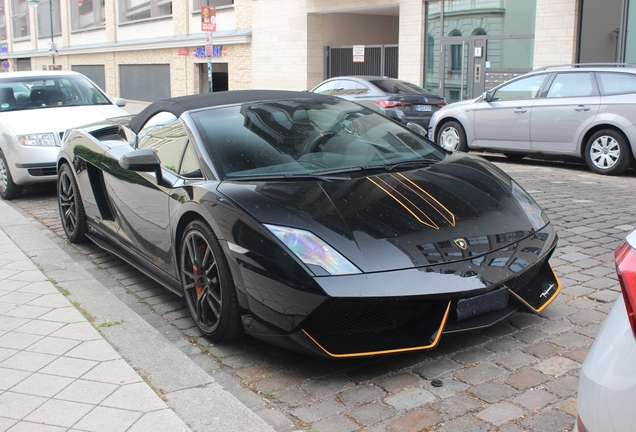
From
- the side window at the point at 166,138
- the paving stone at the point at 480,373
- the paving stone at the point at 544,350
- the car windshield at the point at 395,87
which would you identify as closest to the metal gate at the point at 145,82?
the car windshield at the point at 395,87

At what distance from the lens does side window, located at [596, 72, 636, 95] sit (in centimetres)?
998

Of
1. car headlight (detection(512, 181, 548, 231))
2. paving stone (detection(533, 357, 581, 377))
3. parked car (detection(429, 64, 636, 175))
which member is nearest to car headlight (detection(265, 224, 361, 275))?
paving stone (detection(533, 357, 581, 377))

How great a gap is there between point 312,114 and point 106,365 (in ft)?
7.06

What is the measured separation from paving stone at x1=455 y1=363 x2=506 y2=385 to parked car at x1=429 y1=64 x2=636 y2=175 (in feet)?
24.5

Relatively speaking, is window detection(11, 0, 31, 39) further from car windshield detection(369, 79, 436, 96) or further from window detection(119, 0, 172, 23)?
car windshield detection(369, 79, 436, 96)

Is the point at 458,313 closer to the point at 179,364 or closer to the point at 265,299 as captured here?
the point at 265,299

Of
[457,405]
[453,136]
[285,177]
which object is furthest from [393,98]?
[457,405]

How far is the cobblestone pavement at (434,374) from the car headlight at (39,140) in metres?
4.21

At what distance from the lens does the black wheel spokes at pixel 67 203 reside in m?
6.23

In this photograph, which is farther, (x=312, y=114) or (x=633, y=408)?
(x=312, y=114)

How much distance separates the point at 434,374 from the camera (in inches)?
135

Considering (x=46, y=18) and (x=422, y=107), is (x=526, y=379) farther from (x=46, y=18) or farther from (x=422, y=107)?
(x=46, y=18)

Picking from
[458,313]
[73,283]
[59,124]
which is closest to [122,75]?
[59,124]

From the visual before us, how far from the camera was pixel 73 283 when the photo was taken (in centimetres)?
509
